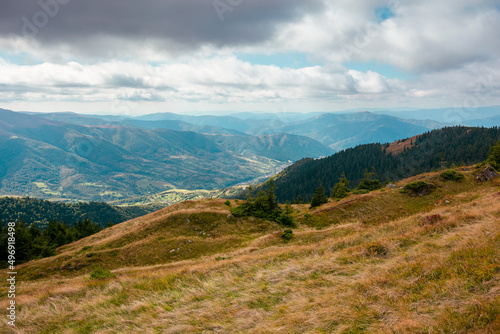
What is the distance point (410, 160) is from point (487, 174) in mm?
163411

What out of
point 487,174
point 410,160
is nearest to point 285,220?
point 487,174

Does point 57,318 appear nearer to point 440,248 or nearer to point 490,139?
point 440,248

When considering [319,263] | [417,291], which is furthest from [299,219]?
[417,291]

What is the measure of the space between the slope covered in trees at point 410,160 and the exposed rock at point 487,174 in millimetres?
110743

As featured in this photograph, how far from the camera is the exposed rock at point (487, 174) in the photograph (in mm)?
34963

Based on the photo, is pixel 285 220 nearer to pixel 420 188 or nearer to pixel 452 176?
pixel 420 188

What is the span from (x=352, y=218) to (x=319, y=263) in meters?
23.7

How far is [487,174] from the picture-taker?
3547 cm

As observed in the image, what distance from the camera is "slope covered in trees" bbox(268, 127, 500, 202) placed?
489ft

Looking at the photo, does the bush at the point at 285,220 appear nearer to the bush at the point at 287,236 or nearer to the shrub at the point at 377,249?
the bush at the point at 287,236

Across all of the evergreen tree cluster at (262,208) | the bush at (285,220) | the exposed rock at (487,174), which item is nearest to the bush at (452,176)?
the exposed rock at (487,174)

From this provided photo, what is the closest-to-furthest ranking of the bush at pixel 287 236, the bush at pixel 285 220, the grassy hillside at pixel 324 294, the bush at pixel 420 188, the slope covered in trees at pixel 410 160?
the grassy hillside at pixel 324 294, the bush at pixel 287 236, the bush at pixel 420 188, the bush at pixel 285 220, the slope covered in trees at pixel 410 160

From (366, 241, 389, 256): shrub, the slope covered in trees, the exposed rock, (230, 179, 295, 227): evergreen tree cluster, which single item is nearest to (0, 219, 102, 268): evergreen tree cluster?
(230, 179, 295, 227): evergreen tree cluster

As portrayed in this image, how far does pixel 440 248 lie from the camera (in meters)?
9.46
